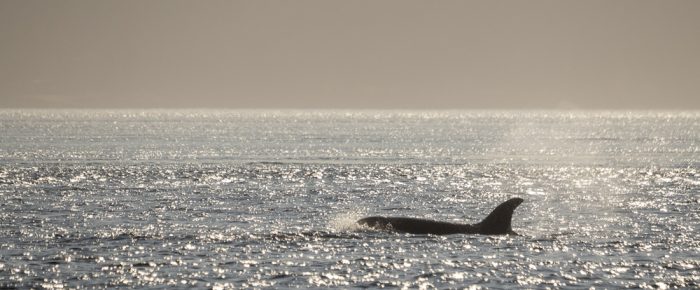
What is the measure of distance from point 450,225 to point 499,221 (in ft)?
5.71

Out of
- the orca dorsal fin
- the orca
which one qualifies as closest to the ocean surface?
the orca

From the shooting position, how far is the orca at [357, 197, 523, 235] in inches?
1676

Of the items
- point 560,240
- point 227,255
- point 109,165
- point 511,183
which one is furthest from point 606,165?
point 227,255

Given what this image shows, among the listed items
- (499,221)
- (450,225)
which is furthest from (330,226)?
(499,221)

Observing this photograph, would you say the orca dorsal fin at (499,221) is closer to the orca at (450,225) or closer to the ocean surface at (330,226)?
the orca at (450,225)

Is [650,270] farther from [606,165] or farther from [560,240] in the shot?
[606,165]

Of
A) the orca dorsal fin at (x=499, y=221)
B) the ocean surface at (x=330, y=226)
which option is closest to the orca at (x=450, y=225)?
the orca dorsal fin at (x=499, y=221)

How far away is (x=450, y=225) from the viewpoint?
43125mm

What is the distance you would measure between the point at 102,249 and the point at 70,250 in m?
1.00

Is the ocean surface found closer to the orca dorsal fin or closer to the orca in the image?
the orca

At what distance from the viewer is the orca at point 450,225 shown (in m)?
42.6

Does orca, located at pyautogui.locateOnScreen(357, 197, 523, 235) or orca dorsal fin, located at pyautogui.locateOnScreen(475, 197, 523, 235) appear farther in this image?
orca dorsal fin, located at pyautogui.locateOnScreen(475, 197, 523, 235)

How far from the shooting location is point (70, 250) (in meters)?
37.3

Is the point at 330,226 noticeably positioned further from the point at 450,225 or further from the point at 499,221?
the point at 499,221
